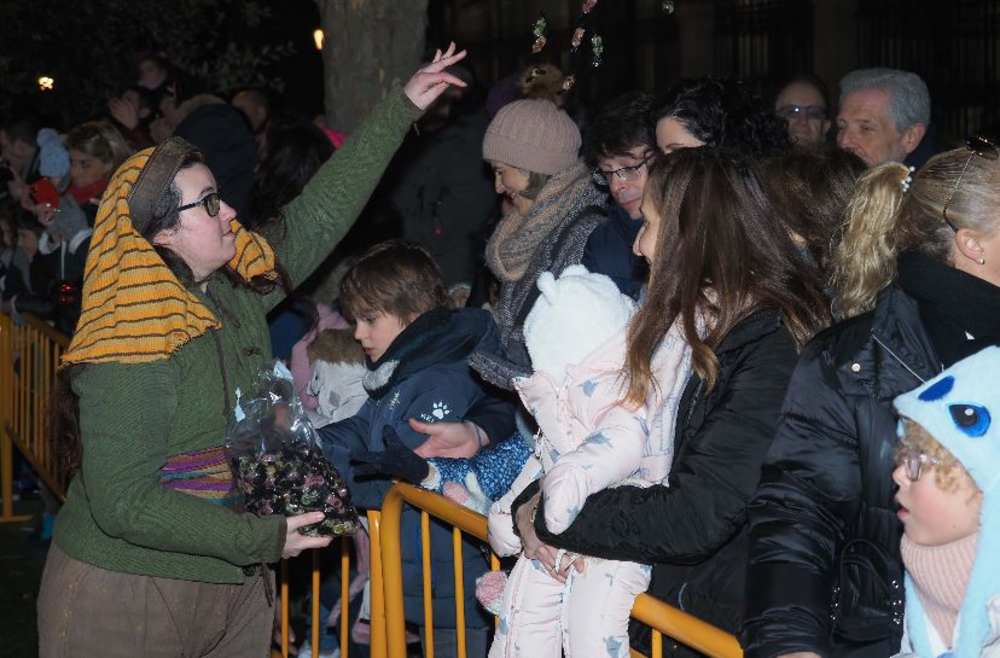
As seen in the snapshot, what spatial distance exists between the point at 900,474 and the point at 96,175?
681 cm

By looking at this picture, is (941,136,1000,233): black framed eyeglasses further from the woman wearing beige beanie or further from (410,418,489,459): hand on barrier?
the woman wearing beige beanie

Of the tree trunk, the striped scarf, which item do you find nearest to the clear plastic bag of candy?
the striped scarf

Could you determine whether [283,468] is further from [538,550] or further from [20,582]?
[20,582]

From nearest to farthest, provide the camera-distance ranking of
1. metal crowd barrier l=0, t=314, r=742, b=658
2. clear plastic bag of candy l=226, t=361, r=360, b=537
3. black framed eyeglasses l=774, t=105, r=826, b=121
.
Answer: metal crowd barrier l=0, t=314, r=742, b=658
clear plastic bag of candy l=226, t=361, r=360, b=537
black framed eyeglasses l=774, t=105, r=826, b=121

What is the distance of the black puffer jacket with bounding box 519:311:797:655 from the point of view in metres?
2.92

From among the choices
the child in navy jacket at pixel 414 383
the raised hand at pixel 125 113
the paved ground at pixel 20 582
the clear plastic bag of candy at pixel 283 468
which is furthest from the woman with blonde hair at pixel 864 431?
the raised hand at pixel 125 113

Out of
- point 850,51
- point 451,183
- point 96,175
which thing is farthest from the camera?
point 850,51

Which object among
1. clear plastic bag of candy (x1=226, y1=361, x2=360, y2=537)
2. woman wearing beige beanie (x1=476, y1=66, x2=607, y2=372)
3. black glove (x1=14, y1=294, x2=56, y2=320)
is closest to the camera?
A: clear plastic bag of candy (x1=226, y1=361, x2=360, y2=537)

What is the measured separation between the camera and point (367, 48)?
8.15 metres

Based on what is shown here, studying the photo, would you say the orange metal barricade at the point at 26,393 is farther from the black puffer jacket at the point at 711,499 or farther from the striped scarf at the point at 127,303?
the black puffer jacket at the point at 711,499

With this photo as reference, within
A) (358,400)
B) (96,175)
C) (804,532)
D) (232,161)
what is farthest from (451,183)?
(804,532)

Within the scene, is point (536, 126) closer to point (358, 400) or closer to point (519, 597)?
point (358, 400)

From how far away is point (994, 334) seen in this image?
2707 millimetres

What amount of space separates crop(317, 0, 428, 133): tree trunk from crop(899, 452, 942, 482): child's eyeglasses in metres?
6.12
